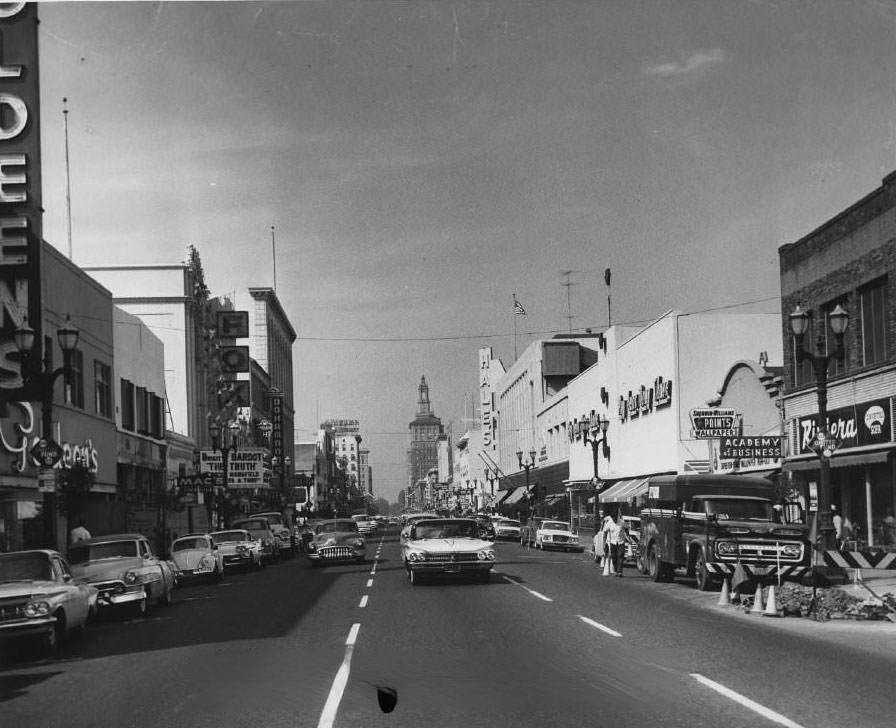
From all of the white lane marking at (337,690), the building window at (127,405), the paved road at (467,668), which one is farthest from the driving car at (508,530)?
the white lane marking at (337,690)

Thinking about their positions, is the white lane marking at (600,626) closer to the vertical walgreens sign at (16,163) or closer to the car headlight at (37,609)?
the car headlight at (37,609)

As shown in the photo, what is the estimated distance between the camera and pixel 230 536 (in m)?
38.1

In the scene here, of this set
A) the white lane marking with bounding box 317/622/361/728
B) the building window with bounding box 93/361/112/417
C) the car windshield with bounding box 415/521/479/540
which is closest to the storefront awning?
the building window with bounding box 93/361/112/417

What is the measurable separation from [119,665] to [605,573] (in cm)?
1797

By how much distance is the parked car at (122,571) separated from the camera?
20.9 metres

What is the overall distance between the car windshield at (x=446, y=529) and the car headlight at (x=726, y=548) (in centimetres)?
639

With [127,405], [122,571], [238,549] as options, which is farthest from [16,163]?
[127,405]

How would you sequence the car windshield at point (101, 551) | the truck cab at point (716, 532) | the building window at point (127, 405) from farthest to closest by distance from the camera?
1. the building window at point (127, 405)
2. the car windshield at point (101, 551)
3. the truck cab at point (716, 532)

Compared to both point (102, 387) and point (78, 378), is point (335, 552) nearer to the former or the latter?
point (78, 378)

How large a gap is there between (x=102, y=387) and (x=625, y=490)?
93.4 feet

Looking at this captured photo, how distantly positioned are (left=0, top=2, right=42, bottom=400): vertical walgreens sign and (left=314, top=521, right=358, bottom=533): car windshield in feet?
37.1

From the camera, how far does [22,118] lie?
89.9 ft

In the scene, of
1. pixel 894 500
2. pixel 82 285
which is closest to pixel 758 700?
pixel 894 500

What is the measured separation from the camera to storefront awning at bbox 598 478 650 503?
55.3m
